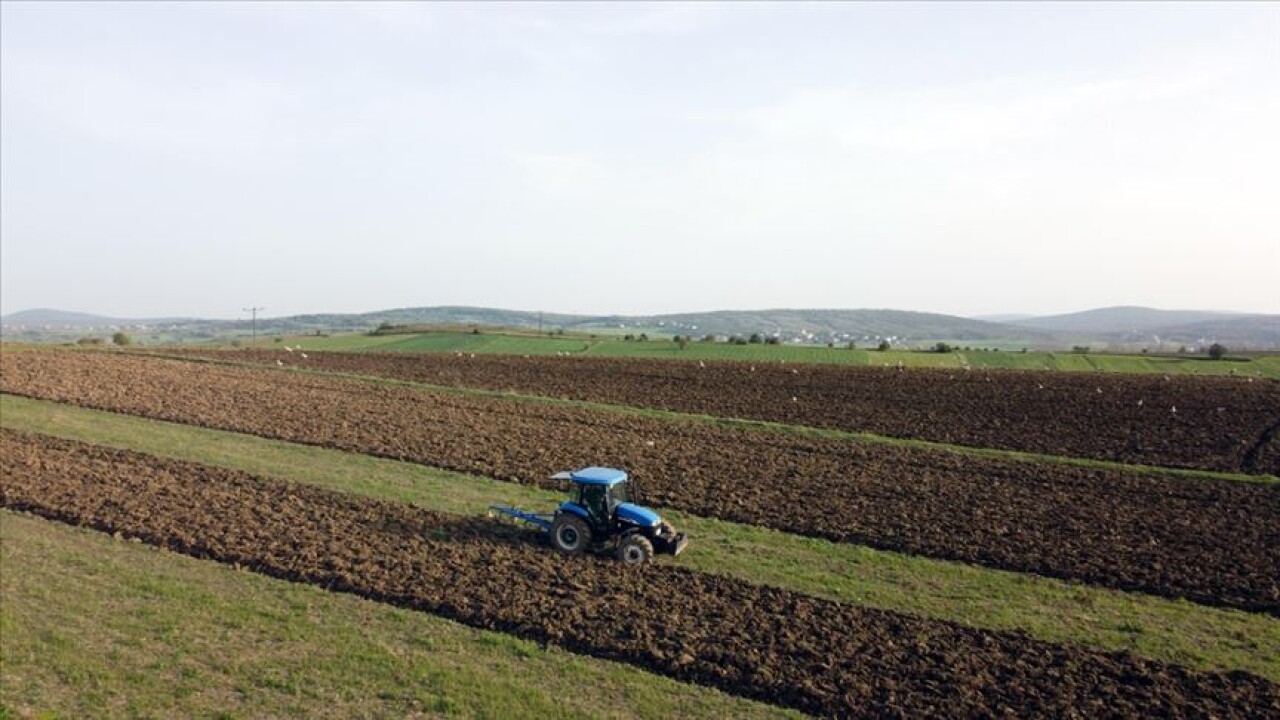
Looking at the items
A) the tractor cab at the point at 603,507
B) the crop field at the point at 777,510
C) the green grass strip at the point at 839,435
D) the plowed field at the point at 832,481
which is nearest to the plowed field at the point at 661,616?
the crop field at the point at 777,510

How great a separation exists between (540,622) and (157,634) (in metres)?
6.72

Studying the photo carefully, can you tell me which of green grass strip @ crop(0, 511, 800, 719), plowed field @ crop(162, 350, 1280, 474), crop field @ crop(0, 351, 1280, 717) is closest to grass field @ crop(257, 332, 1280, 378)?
plowed field @ crop(162, 350, 1280, 474)

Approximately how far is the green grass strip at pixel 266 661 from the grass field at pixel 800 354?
54.3m

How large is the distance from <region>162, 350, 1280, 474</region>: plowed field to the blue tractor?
803 inches

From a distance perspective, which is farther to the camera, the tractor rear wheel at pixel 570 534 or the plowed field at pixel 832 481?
the plowed field at pixel 832 481

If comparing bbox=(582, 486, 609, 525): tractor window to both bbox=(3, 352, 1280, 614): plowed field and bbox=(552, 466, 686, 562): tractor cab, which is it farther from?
bbox=(3, 352, 1280, 614): plowed field

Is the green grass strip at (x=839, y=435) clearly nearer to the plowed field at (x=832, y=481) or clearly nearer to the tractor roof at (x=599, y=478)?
the plowed field at (x=832, y=481)

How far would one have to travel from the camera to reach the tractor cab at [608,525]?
17562 mm

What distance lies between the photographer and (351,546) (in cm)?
1809

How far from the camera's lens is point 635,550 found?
17.4 metres

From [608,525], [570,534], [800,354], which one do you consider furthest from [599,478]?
[800,354]

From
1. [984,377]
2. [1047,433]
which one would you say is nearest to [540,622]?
[1047,433]

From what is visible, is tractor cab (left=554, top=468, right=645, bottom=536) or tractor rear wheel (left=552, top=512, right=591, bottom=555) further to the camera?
tractor rear wheel (left=552, top=512, right=591, bottom=555)

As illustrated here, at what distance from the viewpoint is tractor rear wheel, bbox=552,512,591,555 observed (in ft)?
58.7
